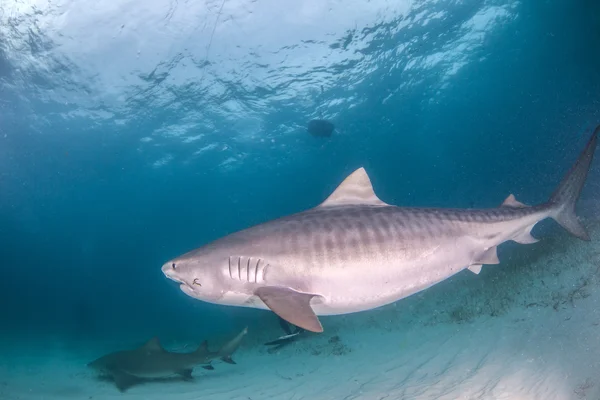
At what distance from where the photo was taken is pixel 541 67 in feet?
112

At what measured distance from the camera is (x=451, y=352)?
9688 millimetres

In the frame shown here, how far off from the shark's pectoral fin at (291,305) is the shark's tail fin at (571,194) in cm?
441

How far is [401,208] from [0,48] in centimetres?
2361

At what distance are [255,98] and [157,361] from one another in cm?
2289

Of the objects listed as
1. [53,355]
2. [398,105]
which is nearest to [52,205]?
[53,355]

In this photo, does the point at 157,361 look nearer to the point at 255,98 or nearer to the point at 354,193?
the point at 354,193

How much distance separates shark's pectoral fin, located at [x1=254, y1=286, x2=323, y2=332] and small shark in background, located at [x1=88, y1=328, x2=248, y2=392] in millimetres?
7362

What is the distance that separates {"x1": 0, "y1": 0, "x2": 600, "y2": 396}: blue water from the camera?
20.0 m

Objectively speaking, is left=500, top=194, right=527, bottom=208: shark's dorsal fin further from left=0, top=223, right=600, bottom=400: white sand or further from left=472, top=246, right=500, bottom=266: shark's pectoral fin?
left=0, top=223, right=600, bottom=400: white sand

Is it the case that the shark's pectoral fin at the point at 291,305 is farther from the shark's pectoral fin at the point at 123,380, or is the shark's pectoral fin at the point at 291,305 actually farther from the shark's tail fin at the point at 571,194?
the shark's pectoral fin at the point at 123,380

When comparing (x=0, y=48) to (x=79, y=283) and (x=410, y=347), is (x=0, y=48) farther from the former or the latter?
(x=79, y=283)

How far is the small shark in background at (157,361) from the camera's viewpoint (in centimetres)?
1094

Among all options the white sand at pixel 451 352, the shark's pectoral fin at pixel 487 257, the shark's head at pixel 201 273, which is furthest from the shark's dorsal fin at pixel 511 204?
the shark's head at pixel 201 273

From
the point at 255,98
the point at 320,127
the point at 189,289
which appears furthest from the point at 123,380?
the point at 255,98
